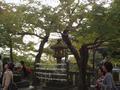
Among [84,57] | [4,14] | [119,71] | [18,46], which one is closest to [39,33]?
[4,14]

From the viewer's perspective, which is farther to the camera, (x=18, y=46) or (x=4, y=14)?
(x=18, y=46)

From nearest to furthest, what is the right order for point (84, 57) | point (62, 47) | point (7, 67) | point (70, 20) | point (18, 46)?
point (7, 67), point (70, 20), point (84, 57), point (62, 47), point (18, 46)

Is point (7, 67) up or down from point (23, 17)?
down

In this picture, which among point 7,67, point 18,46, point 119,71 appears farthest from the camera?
point 18,46

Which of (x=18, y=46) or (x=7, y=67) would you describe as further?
(x=18, y=46)

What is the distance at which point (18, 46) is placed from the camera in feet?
84.2

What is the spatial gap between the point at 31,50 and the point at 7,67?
1664cm

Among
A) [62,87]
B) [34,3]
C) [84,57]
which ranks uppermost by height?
[34,3]

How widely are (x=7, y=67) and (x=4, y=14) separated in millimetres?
9078

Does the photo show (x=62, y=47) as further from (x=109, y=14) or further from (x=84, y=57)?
(x=109, y=14)

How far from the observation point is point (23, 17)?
17078mm

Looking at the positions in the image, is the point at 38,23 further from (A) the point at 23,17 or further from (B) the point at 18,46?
(B) the point at 18,46

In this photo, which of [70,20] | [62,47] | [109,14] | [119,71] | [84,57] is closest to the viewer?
[109,14]

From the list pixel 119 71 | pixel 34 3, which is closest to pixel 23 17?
pixel 34 3
